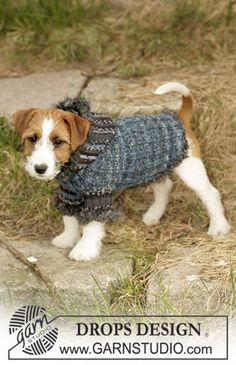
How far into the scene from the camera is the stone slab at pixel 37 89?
5703 mm

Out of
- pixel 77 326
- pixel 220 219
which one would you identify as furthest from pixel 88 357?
pixel 220 219

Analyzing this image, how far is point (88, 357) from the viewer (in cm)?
384

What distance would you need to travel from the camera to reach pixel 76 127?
407cm

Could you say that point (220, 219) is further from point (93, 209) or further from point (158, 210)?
point (93, 209)

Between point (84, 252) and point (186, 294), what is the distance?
595 mm

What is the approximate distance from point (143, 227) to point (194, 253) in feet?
1.81

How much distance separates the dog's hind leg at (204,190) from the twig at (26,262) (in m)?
0.95

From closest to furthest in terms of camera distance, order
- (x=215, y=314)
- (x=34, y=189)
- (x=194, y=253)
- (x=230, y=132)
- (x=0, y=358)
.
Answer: (x=0, y=358), (x=215, y=314), (x=194, y=253), (x=34, y=189), (x=230, y=132)

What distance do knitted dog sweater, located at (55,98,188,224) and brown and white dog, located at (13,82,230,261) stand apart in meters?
0.09

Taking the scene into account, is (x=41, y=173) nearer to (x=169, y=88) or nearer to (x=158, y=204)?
(x=169, y=88)

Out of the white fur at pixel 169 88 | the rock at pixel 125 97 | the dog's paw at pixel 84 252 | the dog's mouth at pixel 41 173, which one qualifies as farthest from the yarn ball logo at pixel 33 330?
the rock at pixel 125 97

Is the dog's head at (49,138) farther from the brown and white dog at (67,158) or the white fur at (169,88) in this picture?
the white fur at (169,88)

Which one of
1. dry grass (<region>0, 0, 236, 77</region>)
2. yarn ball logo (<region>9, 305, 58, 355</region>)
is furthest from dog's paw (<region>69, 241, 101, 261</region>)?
dry grass (<region>0, 0, 236, 77</region>)

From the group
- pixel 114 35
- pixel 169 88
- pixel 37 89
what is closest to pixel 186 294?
pixel 169 88
